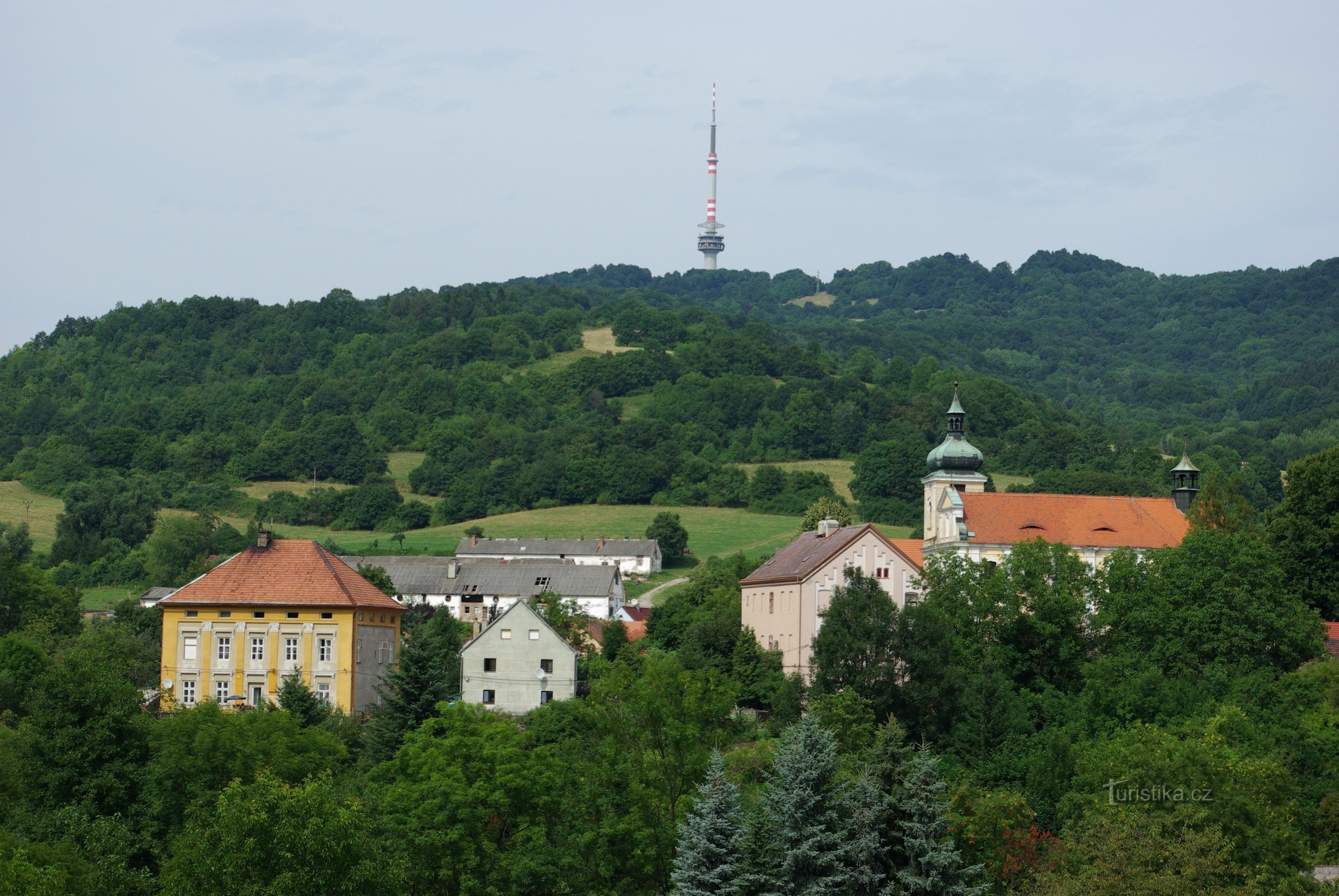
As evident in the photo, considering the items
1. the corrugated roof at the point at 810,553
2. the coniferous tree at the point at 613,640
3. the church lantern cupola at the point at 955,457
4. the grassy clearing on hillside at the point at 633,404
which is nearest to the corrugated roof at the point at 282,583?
the coniferous tree at the point at 613,640

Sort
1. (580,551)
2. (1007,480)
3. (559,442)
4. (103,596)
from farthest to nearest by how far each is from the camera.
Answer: (559,442), (1007,480), (580,551), (103,596)

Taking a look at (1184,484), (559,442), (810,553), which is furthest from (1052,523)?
(559,442)

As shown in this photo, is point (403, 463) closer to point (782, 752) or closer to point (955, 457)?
point (955, 457)

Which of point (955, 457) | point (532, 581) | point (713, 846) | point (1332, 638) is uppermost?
point (955, 457)

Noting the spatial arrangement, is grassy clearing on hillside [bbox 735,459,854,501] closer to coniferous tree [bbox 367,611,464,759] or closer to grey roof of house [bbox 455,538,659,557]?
grey roof of house [bbox 455,538,659,557]

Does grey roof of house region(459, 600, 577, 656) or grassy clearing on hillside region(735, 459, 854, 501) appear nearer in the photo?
grey roof of house region(459, 600, 577, 656)

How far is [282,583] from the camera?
66688mm

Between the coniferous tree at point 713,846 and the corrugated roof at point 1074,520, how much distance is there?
3990cm

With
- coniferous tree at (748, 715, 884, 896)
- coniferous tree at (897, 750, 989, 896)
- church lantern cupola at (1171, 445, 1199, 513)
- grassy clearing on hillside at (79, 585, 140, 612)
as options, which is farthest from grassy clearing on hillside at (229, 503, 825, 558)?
coniferous tree at (748, 715, 884, 896)

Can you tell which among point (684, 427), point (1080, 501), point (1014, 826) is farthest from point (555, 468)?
→ point (1014, 826)

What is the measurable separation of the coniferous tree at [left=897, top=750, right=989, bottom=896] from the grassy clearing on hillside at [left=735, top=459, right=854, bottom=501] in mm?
113086

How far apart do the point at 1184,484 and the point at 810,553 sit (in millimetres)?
23518

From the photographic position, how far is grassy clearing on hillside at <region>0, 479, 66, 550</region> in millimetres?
136875

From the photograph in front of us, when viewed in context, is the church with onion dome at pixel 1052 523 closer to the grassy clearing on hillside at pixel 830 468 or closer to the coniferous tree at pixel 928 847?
the coniferous tree at pixel 928 847
